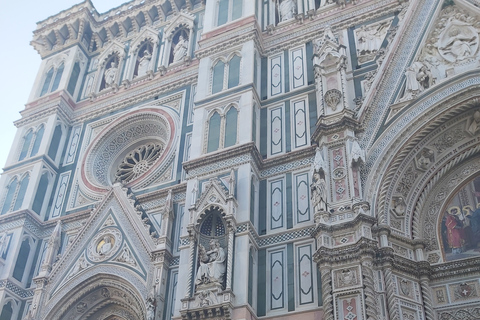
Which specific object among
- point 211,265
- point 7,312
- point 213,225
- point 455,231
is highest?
point 213,225

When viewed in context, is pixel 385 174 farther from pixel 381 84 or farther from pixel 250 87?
pixel 250 87

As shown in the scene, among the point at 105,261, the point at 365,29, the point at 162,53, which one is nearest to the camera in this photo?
the point at 105,261

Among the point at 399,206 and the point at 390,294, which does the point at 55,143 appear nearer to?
the point at 399,206

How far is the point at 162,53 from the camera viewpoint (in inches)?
827

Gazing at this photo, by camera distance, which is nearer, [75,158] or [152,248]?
[152,248]

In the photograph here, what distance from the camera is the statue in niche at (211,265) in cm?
1270

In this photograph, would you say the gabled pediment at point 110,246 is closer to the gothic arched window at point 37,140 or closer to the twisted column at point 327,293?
the gothic arched window at point 37,140

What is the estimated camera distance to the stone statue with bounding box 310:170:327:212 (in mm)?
12836

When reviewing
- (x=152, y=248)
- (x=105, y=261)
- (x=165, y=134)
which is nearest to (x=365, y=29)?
(x=165, y=134)

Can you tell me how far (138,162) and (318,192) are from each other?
765 cm

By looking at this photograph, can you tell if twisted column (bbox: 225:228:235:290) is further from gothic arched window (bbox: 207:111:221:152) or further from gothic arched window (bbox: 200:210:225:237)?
gothic arched window (bbox: 207:111:221:152)

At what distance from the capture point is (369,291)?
37.3 ft

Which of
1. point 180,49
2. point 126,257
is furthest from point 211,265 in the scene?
point 180,49

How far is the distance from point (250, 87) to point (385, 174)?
4617mm
